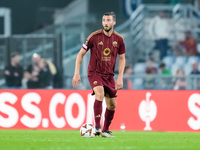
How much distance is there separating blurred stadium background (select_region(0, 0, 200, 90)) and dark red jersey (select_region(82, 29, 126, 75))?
643cm

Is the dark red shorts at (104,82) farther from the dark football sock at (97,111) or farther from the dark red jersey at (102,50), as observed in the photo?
the dark football sock at (97,111)

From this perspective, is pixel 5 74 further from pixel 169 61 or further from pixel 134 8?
pixel 134 8

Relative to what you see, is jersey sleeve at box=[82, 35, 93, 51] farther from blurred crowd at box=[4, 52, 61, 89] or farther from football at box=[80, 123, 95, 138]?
blurred crowd at box=[4, 52, 61, 89]

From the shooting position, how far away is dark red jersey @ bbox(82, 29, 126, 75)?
25.4ft

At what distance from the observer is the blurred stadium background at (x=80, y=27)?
1478 centimetres

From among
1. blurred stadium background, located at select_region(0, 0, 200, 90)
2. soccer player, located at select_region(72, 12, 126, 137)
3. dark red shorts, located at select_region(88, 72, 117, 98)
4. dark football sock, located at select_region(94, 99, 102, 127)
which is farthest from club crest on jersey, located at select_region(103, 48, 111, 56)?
blurred stadium background, located at select_region(0, 0, 200, 90)

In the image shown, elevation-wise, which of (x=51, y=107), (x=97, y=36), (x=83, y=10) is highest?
(x=83, y=10)

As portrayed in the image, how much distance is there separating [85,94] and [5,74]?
2591mm

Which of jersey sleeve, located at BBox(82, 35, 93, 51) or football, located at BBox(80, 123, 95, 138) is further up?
jersey sleeve, located at BBox(82, 35, 93, 51)

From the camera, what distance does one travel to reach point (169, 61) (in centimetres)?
1636

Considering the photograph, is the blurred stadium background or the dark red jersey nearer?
the dark red jersey

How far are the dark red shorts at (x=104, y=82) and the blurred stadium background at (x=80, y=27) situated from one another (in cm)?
640

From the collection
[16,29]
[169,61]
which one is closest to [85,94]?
[169,61]

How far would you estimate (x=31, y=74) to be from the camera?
42.9ft
